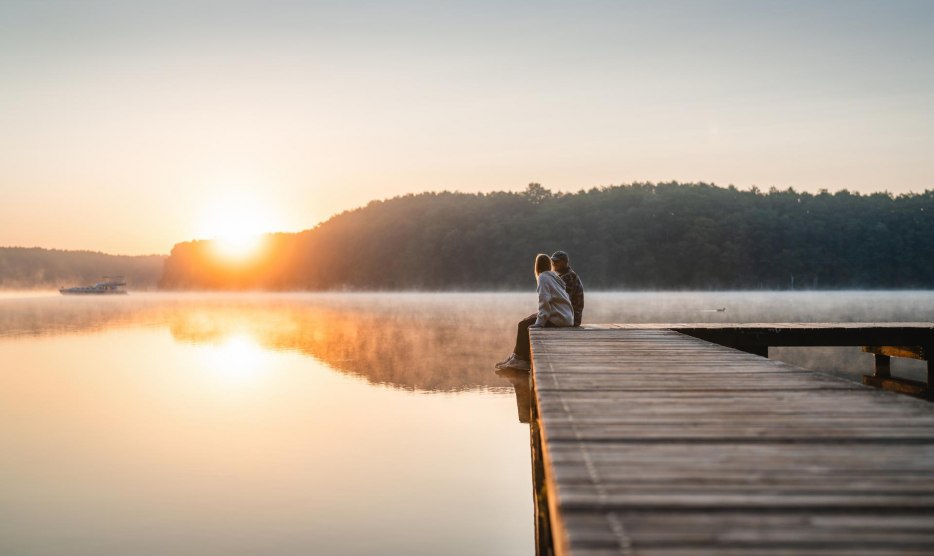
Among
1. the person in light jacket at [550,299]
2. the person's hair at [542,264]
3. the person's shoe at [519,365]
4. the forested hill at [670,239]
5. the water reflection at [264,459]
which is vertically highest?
the forested hill at [670,239]

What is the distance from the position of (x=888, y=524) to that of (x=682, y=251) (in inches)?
3459

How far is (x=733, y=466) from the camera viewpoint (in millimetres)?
2684

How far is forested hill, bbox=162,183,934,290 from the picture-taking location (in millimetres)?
85625

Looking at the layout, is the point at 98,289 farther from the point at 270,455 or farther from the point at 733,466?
the point at 733,466

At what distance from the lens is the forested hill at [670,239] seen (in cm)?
8562

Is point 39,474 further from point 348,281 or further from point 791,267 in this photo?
point 348,281

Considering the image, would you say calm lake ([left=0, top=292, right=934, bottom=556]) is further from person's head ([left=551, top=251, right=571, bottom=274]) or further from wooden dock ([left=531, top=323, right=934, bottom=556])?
person's head ([left=551, top=251, right=571, bottom=274])

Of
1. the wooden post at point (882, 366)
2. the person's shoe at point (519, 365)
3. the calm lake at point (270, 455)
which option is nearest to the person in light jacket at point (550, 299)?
the calm lake at point (270, 455)

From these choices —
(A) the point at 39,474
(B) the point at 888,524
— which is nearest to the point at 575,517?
(B) the point at 888,524

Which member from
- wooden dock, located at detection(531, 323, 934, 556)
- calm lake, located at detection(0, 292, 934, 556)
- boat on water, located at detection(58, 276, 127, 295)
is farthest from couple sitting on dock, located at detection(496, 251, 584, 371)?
boat on water, located at detection(58, 276, 127, 295)

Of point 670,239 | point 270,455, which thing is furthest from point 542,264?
point 670,239

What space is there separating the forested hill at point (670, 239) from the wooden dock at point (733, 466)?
85.5m

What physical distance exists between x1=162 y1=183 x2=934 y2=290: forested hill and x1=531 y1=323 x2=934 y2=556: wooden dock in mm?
85536

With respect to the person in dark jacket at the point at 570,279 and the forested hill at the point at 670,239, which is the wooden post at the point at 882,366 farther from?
the forested hill at the point at 670,239
